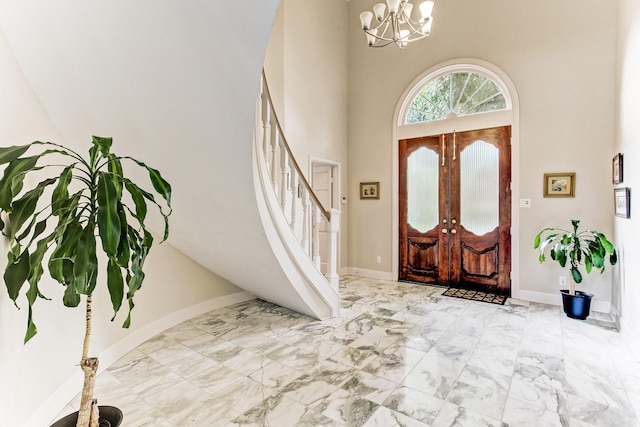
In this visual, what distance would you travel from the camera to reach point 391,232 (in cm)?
519

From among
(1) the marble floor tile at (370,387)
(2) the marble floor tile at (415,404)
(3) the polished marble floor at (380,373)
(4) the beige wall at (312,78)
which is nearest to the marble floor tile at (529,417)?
(3) the polished marble floor at (380,373)

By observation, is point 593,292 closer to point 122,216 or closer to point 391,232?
point 391,232

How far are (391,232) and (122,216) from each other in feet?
14.3

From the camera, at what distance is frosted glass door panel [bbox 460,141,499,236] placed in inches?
171

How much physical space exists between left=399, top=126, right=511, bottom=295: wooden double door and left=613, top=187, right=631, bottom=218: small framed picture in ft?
3.48

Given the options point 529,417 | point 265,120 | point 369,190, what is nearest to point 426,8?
point 265,120

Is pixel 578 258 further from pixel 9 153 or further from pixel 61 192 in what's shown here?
pixel 9 153

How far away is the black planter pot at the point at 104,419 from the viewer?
1.51 metres

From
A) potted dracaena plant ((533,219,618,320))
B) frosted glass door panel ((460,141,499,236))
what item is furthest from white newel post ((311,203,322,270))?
potted dracaena plant ((533,219,618,320))

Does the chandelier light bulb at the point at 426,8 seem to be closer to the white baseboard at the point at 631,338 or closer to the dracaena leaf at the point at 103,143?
the dracaena leaf at the point at 103,143

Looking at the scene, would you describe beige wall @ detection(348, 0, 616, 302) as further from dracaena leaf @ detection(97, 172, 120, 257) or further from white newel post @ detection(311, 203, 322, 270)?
dracaena leaf @ detection(97, 172, 120, 257)

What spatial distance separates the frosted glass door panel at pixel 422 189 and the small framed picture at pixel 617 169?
1.97 meters

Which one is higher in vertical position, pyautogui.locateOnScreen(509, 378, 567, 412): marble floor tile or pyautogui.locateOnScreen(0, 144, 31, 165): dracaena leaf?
pyautogui.locateOnScreen(0, 144, 31, 165): dracaena leaf

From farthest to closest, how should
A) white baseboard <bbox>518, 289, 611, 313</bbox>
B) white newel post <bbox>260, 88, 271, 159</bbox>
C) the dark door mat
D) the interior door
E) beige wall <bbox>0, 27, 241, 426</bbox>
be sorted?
1. the interior door
2. the dark door mat
3. white baseboard <bbox>518, 289, 611, 313</bbox>
4. white newel post <bbox>260, 88, 271, 159</bbox>
5. beige wall <bbox>0, 27, 241, 426</bbox>
